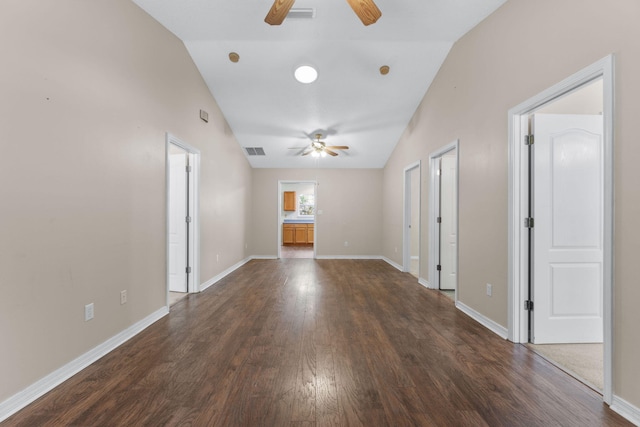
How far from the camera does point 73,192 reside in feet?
6.72

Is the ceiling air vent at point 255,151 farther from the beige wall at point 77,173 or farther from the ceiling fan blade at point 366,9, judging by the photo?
the ceiling fan blade at point 366,9

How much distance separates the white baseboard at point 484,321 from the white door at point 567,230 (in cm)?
23

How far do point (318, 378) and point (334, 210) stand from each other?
220 inches

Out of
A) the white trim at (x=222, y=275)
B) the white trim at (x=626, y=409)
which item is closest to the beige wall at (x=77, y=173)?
the white trim at (x=222, y=275)

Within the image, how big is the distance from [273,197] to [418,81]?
4328mm

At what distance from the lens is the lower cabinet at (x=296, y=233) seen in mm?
10984

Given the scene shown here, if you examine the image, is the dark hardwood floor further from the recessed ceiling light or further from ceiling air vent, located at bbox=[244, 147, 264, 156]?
ceiling air vent, located at bbox=[244, 147, 264, 156]

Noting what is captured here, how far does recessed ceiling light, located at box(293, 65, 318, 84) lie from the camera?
404 cm

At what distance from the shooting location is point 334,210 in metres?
7.36

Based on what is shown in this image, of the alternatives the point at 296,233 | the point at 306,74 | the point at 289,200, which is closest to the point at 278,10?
the point at 306,74

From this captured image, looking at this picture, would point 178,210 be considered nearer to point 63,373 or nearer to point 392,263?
point 63,373

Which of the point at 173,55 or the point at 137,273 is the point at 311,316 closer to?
the point at 137,273

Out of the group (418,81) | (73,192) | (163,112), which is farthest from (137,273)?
(418,81)

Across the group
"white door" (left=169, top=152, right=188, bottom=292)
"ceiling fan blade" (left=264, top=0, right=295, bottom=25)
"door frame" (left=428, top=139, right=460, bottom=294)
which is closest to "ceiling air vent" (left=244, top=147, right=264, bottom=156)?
"white door" (left=169, top=152, right=188, bottom=292)
